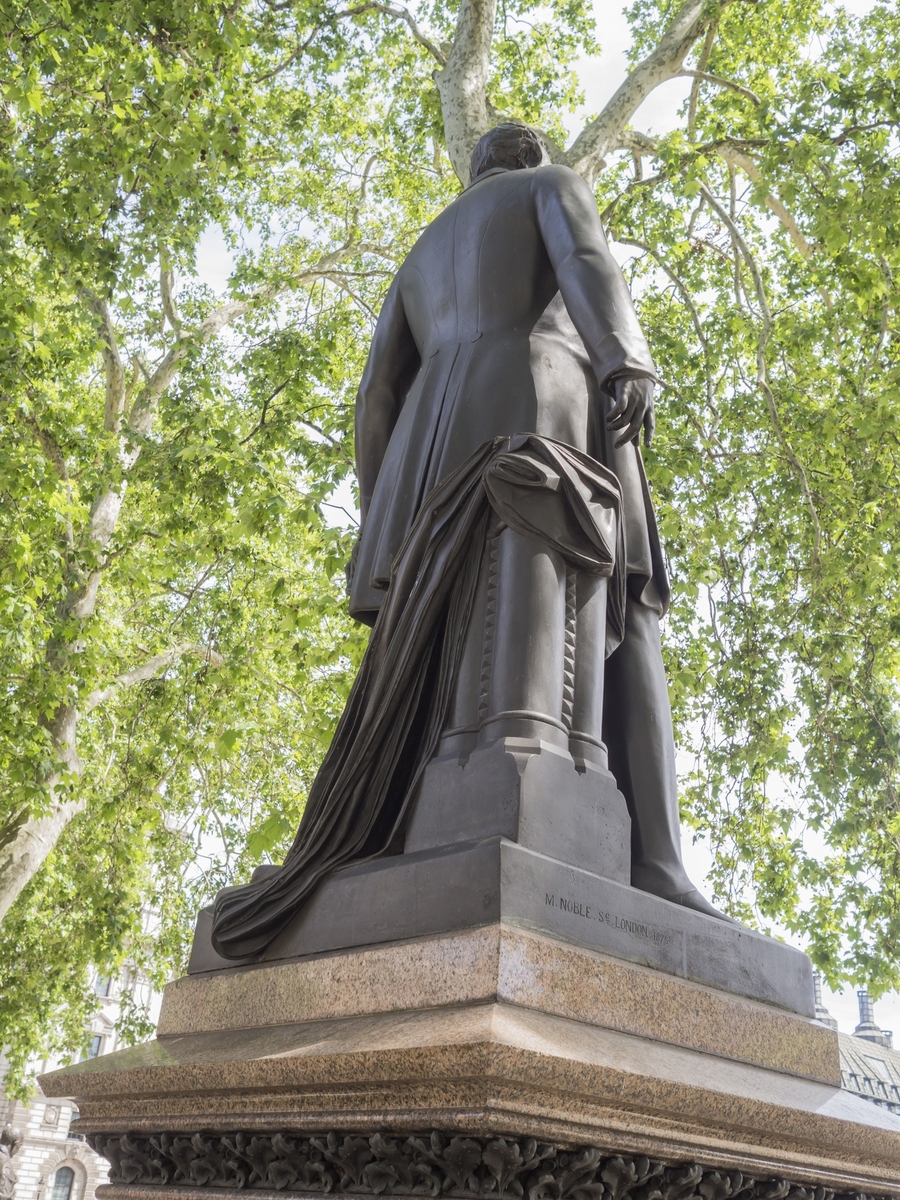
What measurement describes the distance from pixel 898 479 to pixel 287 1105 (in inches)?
386

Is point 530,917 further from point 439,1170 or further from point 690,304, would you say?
point 690,304

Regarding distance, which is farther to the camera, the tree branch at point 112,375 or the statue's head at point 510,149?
the tree branch at point 112,375

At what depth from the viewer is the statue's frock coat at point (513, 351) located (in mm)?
3643

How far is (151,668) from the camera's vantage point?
16359 millimetres

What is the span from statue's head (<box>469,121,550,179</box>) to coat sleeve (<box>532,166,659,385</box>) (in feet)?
1.95

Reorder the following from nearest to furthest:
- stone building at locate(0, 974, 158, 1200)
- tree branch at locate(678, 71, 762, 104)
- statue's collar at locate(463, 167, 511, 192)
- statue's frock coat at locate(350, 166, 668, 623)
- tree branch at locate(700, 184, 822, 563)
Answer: statue's frock coat at locate(350, 166, 668, 623), statue's collar at locate(463, 167, 511, 192), tree branch at locate(700, 184, 822, 563), tree branch at locate(678, 71, 762, 104), stone building at locate(0, 974, 158, 1200)

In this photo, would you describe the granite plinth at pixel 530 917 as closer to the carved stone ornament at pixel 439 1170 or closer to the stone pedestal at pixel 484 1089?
the stone pedestal at pixel 484 1089

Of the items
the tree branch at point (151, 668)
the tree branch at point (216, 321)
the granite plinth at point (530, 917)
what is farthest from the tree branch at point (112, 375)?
the granite plinth at point (530, 917)

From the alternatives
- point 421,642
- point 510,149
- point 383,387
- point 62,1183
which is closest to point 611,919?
point 421,642

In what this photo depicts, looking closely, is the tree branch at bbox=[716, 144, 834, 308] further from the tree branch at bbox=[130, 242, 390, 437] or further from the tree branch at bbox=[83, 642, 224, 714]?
the tree branch at bbox=[83, 642, 224, 714]

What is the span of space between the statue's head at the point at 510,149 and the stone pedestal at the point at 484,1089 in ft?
10.2

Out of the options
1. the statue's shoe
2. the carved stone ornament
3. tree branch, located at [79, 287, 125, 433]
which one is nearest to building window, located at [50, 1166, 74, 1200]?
tree branch, located at [79, 287, 125, 433]

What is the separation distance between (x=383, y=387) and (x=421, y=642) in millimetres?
1357

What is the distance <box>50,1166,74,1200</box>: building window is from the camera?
5394cm
